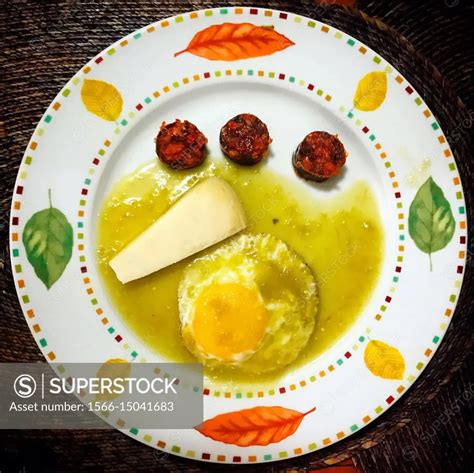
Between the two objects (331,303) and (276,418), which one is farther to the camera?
(331,303)

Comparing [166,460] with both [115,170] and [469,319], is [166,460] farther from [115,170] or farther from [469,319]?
[469,319]

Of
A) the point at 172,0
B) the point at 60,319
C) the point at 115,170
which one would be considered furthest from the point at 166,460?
the point at 172,0

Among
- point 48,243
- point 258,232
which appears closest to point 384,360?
point 258,232

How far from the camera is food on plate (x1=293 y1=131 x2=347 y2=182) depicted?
2594 millimetres

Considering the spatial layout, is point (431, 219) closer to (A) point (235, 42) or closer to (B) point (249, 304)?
(B) point (249, 304)

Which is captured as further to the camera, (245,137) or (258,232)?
(258,232)

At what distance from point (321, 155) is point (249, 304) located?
2.79 ft

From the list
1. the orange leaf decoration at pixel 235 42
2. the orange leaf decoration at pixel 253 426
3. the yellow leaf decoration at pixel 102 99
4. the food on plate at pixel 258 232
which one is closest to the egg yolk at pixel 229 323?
the food on plate at pixel 258 232

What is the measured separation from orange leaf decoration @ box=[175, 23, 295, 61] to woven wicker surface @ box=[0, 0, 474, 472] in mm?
160

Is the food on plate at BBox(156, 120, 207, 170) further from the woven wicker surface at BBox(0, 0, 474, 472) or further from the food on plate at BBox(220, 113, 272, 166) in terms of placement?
the woven wicker surface at BBox(0, 0, 474, 472)

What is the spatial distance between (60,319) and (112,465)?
79 centimetres

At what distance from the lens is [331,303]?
2.71 metres

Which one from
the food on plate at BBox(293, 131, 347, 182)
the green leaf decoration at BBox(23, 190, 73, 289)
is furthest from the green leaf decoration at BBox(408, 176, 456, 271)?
the green leaf decoration at BBox(23, 190, 73, 289)

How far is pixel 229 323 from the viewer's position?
97.9 inches
